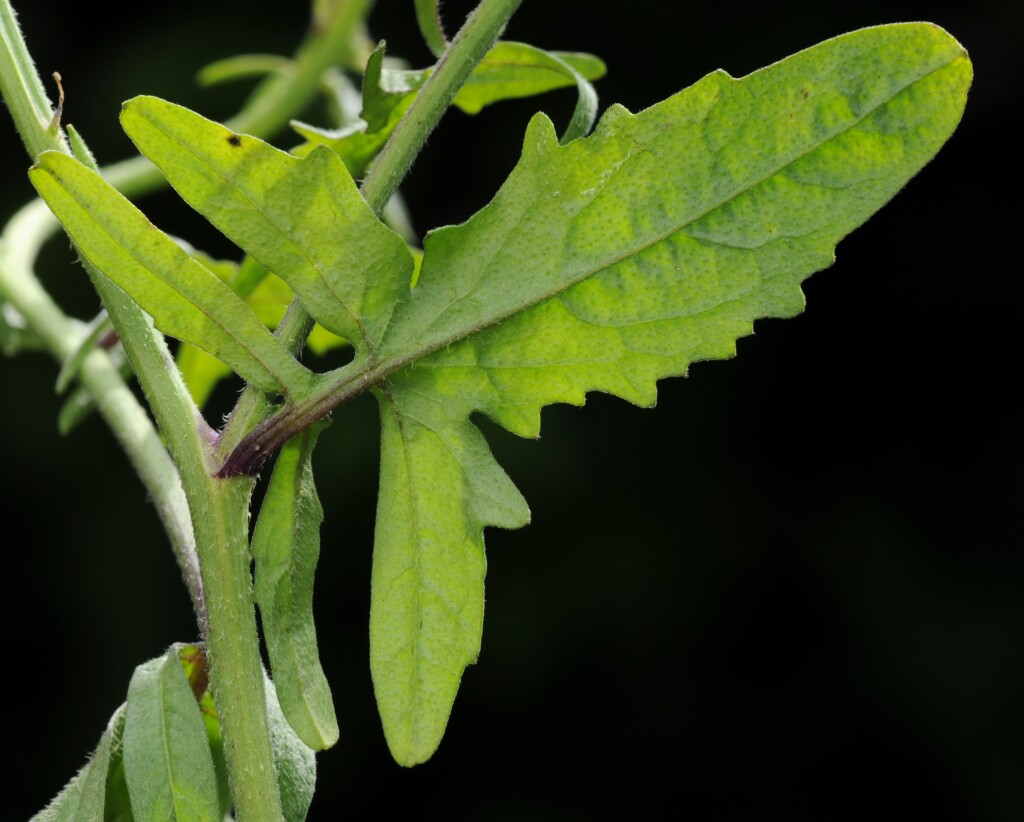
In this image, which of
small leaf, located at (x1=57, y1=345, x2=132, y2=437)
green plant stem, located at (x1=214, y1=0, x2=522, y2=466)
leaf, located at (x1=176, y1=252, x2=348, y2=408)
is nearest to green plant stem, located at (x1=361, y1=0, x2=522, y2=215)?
green plant stem, located at (x1=214, y1=0, x2=522, y2=466)

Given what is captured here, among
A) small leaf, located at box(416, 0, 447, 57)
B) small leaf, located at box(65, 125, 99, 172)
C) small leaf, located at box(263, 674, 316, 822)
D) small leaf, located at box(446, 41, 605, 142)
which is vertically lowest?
small leaf, located at box(263, 674, 316, 822)

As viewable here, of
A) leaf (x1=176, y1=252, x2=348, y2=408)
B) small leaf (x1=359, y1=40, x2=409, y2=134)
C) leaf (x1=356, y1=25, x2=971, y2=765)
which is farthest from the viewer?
leaf (x1=176, y1=252, x2=348, y2=408)

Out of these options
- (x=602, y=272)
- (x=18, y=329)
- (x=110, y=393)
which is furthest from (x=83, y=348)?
(x=602, y=272)

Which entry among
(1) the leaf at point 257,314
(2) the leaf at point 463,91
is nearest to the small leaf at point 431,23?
(2) the leaf at point 463,91

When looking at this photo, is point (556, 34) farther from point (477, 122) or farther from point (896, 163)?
point (896, 163)

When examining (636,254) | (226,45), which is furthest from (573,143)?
(226,45)

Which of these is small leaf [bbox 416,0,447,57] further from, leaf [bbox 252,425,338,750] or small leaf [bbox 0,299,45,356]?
small leaf [bbox 0,299,45,356]

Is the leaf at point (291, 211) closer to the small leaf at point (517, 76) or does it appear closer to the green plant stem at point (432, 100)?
the green plant stem at point (432, 100)
